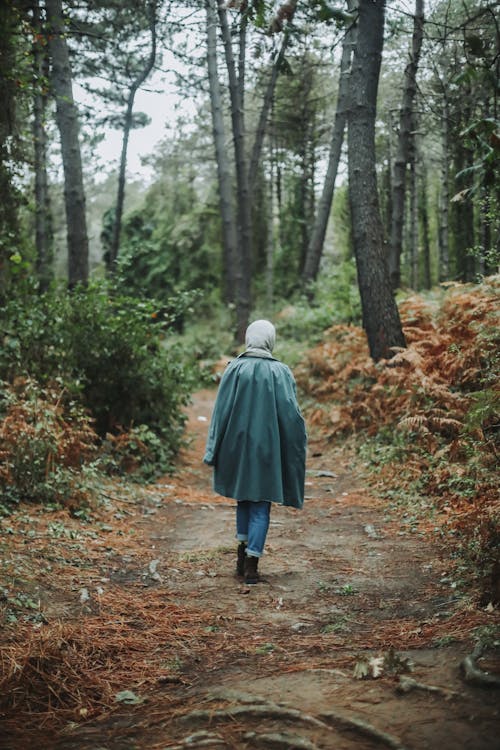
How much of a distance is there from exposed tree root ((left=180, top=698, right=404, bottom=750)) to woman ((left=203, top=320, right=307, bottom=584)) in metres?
2.33

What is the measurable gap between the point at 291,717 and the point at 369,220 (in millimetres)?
8451

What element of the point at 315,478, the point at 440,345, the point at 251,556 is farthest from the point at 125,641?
the point at 440,345

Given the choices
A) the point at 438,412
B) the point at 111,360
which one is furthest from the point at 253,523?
the point at 111,360

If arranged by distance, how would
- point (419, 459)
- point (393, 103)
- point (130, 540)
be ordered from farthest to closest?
point (393, 103), point (419, 459), point (130, 540)

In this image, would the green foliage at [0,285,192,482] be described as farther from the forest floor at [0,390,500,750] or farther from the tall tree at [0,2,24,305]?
the forest floor at [0,390,500,750]

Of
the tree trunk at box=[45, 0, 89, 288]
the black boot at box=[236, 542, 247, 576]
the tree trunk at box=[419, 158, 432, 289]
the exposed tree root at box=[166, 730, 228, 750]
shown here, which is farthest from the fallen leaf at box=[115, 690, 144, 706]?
the tree trunk at box=[419, 158, 432, 289]

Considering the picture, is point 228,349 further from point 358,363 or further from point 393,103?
point 393,103

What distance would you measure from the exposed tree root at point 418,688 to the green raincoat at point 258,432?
2.43 m

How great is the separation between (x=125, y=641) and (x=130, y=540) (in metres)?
2.42

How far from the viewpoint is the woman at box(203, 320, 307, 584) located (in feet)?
17.6

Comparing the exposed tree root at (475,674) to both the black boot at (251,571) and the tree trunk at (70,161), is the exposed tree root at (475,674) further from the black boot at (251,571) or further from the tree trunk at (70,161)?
the tree trunk at (70,161)

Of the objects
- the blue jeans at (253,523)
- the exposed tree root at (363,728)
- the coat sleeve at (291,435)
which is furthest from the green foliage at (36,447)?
the exposed tree root at (363,728)

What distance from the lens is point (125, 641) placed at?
400 centimetres

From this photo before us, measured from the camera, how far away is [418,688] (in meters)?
2.96
